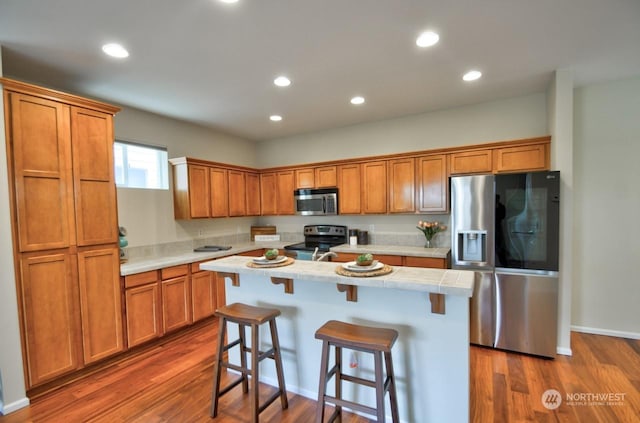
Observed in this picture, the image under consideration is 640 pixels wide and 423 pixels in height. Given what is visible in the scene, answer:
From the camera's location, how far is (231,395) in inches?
95.5

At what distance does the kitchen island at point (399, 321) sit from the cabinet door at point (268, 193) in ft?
8.77

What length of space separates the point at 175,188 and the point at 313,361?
3.05 meters

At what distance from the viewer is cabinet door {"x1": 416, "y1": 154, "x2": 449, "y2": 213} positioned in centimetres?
378

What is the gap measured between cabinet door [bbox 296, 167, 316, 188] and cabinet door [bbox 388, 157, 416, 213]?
126cm

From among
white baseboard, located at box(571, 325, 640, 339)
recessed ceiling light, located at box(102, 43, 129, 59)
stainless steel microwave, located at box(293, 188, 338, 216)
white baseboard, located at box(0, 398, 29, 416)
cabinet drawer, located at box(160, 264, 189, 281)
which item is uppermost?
recessed ceiling light, located at box(102, 43, 129, 59)

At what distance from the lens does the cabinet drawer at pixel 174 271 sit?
3.40 meters

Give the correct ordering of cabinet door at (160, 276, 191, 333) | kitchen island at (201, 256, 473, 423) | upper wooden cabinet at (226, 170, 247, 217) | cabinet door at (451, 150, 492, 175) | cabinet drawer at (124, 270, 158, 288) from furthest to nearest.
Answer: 1. upper wooden cabinet at (226, 170, 247, 217)
2. cabinet door at (451, 150, 492, 175)
3. cabinet door at (160, 276, 191, 333)
4. cabinet drawer at (124, 270, 158, 288)
5. kitchen island at (201, 256, 473, 423)

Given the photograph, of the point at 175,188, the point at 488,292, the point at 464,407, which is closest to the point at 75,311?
the point at 175,188

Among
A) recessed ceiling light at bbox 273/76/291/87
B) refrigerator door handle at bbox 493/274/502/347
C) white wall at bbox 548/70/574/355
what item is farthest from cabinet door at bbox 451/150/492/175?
recessed ceiling light at bbox 273/76/291/87

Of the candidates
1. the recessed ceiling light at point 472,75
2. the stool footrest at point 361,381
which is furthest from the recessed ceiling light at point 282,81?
the stool footrest at point 361,381

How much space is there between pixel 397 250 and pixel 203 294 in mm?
2611

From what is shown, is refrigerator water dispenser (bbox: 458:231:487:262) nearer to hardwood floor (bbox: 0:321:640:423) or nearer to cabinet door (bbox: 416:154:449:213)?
cabinet door (bbox: 416:154:449:213)

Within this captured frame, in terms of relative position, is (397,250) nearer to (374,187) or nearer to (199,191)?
(374,187)

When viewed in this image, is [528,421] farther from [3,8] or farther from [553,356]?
[3,8]
